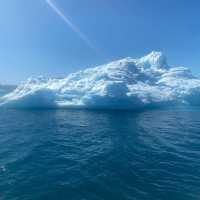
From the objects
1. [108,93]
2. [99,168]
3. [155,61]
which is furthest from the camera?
[155,61]

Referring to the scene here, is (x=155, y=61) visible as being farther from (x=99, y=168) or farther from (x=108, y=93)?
(x=99, y=168)

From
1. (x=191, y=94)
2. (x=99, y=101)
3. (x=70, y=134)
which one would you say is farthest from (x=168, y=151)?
(x=191, y=94)

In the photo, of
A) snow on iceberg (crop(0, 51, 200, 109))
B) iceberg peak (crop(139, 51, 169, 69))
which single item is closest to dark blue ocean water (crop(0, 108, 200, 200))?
snow on iceberg (crop(0, 51, 200, 109))

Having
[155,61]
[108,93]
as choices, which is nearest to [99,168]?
[108,93]

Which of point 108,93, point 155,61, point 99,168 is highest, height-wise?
point 155,61

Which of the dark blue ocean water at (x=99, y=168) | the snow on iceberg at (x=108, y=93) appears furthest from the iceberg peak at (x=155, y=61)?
the dark blue ocean water at (x=99, y=168)

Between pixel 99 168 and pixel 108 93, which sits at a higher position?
pixel 108 93

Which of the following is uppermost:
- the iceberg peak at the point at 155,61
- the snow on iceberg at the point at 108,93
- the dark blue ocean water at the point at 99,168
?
the iceberg peak at the point at 155,61

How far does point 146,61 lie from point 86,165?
12644 centimetres

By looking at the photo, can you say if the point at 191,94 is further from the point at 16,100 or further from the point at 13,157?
the point at 13,157

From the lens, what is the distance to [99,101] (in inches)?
2051

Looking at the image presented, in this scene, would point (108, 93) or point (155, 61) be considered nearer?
point (108, 93)

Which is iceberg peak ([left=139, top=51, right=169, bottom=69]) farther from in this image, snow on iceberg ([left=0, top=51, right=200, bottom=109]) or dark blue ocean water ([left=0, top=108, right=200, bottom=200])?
dark blue ocean water ([left=0, top=108, right=200, bottom=200])

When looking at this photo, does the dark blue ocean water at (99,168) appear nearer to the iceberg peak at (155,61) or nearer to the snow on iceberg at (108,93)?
the snow on iceberg at (108,93)
